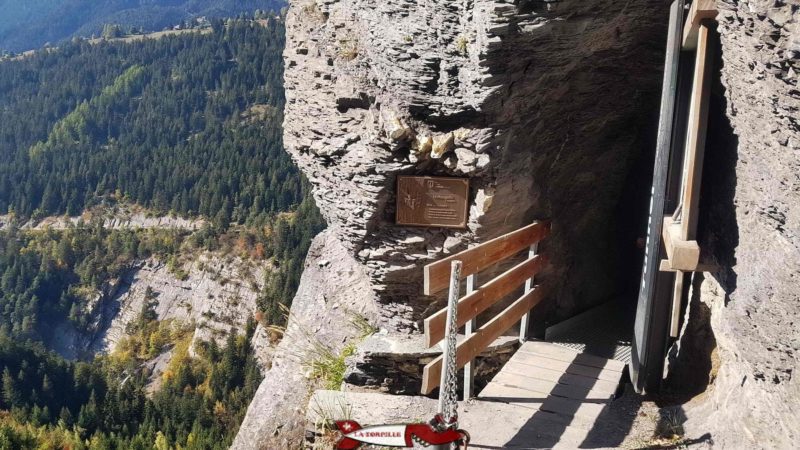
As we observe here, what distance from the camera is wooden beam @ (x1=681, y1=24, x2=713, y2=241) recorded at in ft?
19.0

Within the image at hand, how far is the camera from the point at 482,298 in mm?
6918

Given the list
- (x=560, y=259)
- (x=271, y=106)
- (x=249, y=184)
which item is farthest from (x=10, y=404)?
(x=271, y=106)

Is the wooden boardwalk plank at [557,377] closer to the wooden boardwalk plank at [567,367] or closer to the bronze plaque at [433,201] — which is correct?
the wooden boardwalk plank at [567,367]

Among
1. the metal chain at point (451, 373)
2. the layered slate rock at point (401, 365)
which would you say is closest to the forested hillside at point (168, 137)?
the layered slate rock at point (401, 365)

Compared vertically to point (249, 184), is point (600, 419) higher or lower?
higher

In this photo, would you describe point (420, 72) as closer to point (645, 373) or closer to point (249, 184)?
point (645, 373)

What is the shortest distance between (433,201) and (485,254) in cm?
134

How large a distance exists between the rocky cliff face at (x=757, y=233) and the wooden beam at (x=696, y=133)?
0.23 m

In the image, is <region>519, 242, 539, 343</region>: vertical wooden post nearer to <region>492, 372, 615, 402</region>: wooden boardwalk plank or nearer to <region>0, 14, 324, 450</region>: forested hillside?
<region>492, 372, 615, 402</region>: wooden boardwalk plank

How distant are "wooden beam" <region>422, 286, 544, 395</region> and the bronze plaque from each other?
1.15m

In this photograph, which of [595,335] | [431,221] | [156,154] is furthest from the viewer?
[156,154]

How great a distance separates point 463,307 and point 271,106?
523 ft

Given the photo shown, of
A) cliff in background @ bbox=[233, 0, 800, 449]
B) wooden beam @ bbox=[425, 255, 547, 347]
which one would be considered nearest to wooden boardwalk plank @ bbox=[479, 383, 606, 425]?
wooden beam @ bbox=[425, 255, 547, 347]

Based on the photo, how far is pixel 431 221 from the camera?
827 centimetres
